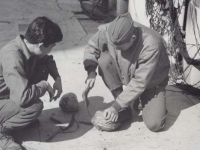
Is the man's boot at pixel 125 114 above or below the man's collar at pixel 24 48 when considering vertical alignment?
below

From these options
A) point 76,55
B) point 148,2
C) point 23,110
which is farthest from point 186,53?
point 23,110

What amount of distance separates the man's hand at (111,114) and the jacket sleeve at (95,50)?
1.46 ft

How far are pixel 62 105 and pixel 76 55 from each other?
1627 millimetres

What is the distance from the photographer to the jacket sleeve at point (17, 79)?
10.9ft

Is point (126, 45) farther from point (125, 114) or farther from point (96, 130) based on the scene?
point (96, 130)

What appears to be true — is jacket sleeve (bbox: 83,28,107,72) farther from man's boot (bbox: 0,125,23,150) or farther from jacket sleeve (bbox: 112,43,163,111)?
man's boot (bbox: 0,125,23,150)

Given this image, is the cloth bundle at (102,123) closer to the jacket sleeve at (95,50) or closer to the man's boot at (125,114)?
the man's boot at (125,114)

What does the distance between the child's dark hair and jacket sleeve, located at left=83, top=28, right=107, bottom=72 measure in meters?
0.58

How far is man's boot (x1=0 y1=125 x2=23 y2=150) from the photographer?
357 cm

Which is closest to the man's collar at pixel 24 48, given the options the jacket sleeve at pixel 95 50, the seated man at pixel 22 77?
the seated man at pixel 22 77

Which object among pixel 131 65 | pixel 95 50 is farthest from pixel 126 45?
pixel 95 50

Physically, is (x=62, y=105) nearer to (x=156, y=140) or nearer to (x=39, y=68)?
(x=39, y=68)

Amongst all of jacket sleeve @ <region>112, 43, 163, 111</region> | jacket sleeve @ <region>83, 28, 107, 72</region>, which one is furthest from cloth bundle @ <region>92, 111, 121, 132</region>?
jacket sleeve @ <region>83, 28, 107, 72</region>

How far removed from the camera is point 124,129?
402 centimetres
